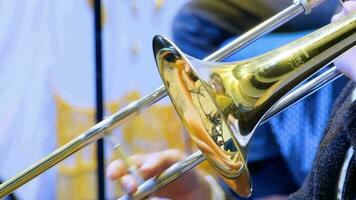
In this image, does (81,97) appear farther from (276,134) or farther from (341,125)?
(341,125)

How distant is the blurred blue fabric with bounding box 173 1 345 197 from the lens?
118cm

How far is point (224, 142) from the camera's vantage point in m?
0.47

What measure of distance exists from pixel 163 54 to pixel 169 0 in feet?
2.47

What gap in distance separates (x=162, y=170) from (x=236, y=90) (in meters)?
0.24

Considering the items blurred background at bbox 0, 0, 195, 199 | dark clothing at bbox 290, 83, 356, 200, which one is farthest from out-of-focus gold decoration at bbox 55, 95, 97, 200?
dark clothing at bbox 290, 83, 356, 200

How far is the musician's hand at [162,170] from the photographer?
674mm

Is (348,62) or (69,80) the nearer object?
(348,62)

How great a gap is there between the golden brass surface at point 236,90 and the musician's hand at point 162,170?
20cm

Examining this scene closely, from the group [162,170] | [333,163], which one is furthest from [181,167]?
[333,163]

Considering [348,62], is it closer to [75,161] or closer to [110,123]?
[110,123]

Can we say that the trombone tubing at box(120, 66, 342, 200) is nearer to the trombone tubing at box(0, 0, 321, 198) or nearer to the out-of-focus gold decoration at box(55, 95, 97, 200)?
the trombone tubing at box(0, 0, 321, 198)

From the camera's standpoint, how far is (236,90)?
0.48 m

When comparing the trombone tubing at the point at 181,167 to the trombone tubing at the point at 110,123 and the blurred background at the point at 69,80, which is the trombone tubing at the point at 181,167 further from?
the blurred background at the point at 69,80

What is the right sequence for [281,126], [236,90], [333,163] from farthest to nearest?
[281,126]
[333,163]
[236,90]
